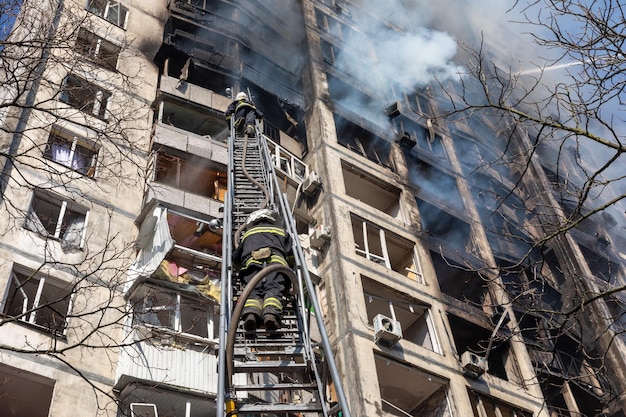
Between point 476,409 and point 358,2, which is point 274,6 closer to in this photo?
point 358,2

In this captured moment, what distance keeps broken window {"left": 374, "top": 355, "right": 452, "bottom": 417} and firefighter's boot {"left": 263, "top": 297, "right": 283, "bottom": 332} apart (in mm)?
11155

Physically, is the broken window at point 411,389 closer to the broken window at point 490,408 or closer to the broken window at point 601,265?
the broken window at point 490,408

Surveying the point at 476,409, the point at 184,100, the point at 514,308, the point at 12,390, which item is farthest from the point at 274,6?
the point at 12,390

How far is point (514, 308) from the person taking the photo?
24.7 meters

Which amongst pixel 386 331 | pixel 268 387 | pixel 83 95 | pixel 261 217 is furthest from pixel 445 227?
pixel 268 387

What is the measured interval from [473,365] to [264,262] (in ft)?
42.7

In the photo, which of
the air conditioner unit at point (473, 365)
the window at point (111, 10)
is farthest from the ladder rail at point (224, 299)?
the window at point (111, 10)

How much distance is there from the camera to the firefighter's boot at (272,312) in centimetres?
691

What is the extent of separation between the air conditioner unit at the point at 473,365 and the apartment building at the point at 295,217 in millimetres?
86

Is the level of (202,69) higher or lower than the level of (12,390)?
higher

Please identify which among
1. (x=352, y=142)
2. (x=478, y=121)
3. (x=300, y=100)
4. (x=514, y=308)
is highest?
(x=478, y=121)

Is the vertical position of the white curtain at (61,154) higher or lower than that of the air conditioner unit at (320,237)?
higher

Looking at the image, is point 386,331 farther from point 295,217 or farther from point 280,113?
point 280,113

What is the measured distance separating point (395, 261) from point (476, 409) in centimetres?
626
